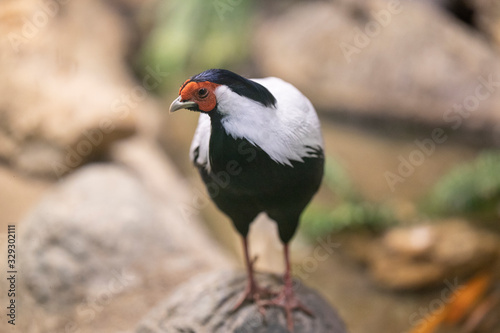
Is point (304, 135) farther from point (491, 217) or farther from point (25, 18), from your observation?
point (25, 18)

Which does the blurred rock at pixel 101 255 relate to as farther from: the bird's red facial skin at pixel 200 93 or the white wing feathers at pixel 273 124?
the bird's red facial skin at pixel 200 93

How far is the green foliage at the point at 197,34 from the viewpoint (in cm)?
507

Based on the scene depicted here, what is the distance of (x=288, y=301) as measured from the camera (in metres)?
2.15

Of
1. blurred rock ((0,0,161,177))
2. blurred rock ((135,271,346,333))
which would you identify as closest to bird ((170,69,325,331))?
blurred rock ((135,271,346,333))

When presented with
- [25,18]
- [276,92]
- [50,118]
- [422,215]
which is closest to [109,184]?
[50,118]

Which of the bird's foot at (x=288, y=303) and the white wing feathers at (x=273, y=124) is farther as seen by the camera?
the bird's foot at (x=288, y=303)

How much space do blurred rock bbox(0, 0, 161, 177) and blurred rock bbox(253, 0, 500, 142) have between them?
5.62 ft

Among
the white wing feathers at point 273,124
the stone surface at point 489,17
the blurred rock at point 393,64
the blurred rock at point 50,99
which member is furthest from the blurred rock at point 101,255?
the stone surface at point 489,17

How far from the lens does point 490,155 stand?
386 cm

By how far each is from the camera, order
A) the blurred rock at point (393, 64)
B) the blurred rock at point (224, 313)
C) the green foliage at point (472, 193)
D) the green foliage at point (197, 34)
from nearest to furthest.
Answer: the blurred rock at point (224, 313) → the green foliage at point (472, 193) → the blurred rock at point (393, 64) → the green foliage at point (197, 34)

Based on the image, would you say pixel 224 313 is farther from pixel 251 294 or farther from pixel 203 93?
pixel 203 93

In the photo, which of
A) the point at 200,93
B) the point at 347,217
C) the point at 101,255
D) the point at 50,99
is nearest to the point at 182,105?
the point at 200,93

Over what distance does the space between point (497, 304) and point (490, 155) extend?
4.21 ft

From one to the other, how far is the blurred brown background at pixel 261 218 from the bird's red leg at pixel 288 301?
0.97 m
